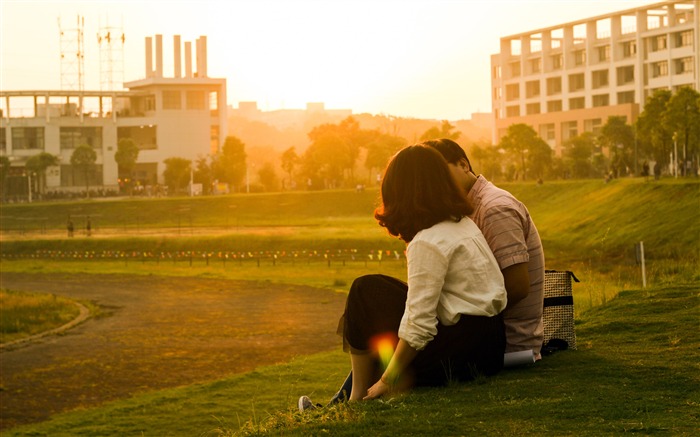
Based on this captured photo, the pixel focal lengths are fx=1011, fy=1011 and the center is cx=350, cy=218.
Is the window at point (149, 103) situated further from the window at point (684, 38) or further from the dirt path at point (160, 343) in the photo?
the dirt path at point (160, 343)

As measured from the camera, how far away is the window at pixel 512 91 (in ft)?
395

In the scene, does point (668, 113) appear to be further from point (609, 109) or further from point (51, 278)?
point (609, 109)

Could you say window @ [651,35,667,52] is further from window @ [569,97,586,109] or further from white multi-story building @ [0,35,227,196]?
white multi-story building @ [0,35,227,196]

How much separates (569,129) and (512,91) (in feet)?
44.8

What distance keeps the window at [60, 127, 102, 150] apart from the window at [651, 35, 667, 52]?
226 feet

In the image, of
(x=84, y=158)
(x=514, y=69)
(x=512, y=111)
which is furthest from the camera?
(x=514, y=69)

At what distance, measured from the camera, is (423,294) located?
640 cm

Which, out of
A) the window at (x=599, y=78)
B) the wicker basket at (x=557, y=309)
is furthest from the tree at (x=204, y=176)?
the wicker basket at (x=557, y=309)

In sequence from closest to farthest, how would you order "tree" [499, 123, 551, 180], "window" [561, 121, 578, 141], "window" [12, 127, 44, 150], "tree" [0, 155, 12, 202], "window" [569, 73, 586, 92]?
"tree" [499, 123, 551, 180] → "window" [561, 121, 578, 141] → "window" [569, 73, 586, 92] → "tree" [0, 155, 12, 202] → "window" [12, 127, 44, 150]

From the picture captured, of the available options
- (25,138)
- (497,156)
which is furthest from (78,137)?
(497,156)

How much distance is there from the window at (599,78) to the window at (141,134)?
56.9 meters

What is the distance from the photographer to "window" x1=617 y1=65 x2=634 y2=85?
10331 centimetres

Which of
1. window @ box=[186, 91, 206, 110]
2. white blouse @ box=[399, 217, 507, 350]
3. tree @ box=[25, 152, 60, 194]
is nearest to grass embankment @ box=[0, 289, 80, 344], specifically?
white blouse @ box=[399, 217, 507, 350]

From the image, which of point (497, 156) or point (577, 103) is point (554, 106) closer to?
point (577, 103)
